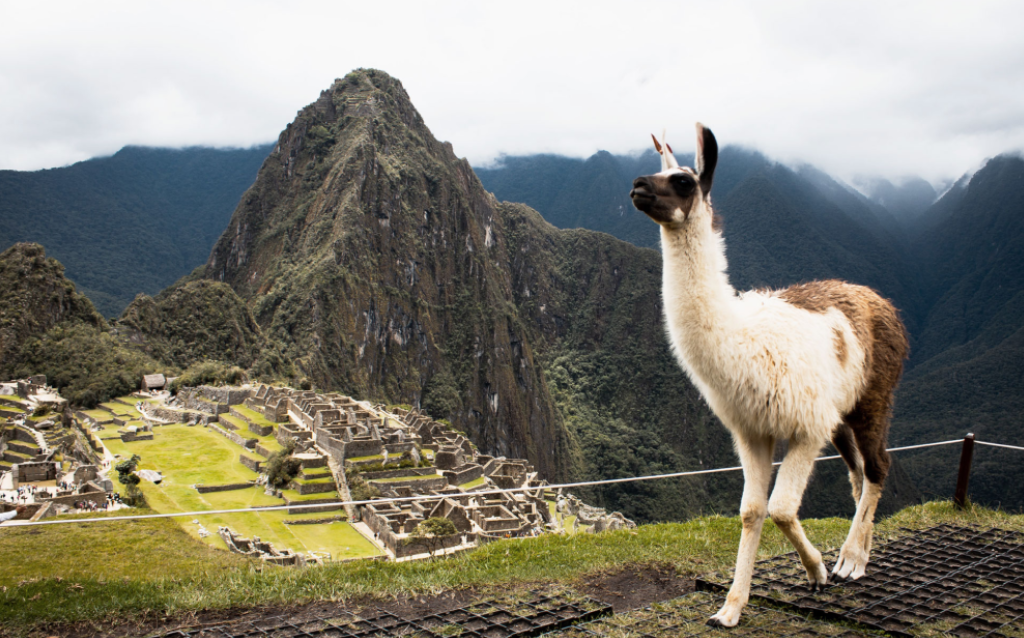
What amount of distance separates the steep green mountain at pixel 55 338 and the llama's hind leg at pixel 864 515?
1335 inches

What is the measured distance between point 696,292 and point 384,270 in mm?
73981

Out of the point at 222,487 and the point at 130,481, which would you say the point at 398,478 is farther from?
the point at 130,481

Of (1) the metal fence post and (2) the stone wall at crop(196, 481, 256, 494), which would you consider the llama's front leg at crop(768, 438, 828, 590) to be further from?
(2) the stone wall at crop(196, 481, 256, 494)

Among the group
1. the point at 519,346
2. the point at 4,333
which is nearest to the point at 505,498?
the point at 4,333

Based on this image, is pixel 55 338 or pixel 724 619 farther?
pixel 55 338

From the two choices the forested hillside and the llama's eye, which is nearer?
the llama's eye

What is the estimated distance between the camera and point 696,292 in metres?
2.65

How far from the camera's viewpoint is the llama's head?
2541 mm

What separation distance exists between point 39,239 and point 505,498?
3634 inches

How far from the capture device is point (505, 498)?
1925 cm

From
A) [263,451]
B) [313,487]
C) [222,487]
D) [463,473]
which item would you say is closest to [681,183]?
[313,487]

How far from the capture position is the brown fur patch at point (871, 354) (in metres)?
3.10

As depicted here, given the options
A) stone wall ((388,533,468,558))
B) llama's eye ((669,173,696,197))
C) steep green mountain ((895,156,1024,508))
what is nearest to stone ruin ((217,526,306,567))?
stone wall ((388,533,468,558))

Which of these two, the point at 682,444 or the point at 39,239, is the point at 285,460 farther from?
the point at 39,239
